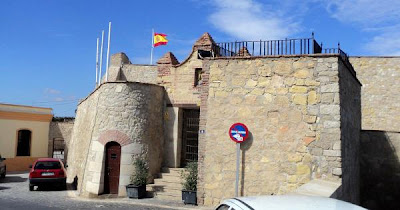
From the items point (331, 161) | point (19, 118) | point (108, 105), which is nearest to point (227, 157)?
point (331, 161)

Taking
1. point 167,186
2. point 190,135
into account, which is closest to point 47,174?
point 167,186

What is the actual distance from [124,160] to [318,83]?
8.08 m

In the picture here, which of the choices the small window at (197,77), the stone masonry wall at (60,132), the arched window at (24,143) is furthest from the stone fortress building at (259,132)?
the stone masonry wall at (60,132)

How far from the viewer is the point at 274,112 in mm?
10602

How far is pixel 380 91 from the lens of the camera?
20.8 m

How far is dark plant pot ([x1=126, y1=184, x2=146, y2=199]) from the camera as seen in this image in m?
13.8

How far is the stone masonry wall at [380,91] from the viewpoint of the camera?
20484 millimetres

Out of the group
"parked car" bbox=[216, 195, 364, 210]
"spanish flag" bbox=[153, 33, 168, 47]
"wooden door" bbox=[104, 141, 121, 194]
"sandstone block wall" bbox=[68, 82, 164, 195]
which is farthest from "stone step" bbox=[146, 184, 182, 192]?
"spanish flag" bbox=[153, 33, 168, 47]

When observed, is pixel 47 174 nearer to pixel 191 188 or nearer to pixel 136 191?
pixel 136 191

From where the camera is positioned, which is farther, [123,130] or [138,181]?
[123,130]

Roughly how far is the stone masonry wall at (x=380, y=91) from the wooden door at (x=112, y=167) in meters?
14.2

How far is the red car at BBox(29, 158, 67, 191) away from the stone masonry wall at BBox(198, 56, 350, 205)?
829 centimetres

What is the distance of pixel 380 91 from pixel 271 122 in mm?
12993

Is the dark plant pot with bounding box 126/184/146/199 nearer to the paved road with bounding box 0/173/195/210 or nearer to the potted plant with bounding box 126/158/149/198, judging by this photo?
the potted plant with bounding box 126/158/149/198
